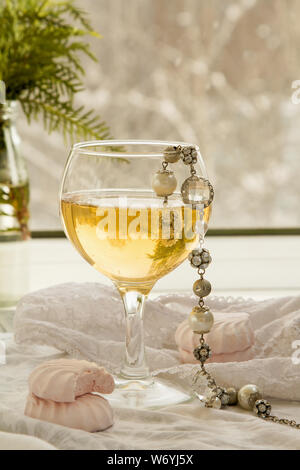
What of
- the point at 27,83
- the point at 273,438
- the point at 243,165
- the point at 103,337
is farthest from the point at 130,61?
the point at 273,438

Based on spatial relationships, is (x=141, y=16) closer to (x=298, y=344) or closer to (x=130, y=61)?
(x=130, y=61)

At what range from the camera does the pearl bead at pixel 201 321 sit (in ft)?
A: 2.09

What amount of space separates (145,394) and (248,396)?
9 cm

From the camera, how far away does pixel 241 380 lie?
64cm

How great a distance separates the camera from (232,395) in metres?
0.61

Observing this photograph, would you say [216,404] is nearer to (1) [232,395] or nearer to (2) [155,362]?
(1) [232,395]

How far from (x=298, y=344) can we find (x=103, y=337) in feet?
0.65

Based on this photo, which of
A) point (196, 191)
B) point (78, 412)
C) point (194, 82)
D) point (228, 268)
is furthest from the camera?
point (194, 82)

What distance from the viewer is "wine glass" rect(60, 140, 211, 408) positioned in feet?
2.02

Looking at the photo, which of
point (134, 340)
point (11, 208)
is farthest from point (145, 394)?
Result: point (11, 208)

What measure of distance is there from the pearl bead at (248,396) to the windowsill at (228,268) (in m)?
0.49

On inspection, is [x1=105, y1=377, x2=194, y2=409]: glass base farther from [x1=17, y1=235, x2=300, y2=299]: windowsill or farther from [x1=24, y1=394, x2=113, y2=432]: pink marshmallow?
[x1=17, y1=235, x2=300, y2=299]: windowsill

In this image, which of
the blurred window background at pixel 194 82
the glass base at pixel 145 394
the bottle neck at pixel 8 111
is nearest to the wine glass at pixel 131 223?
the glass base at pixel 145 394

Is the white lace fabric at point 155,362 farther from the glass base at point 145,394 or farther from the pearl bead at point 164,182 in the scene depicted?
the pearl bead at point 164,182
